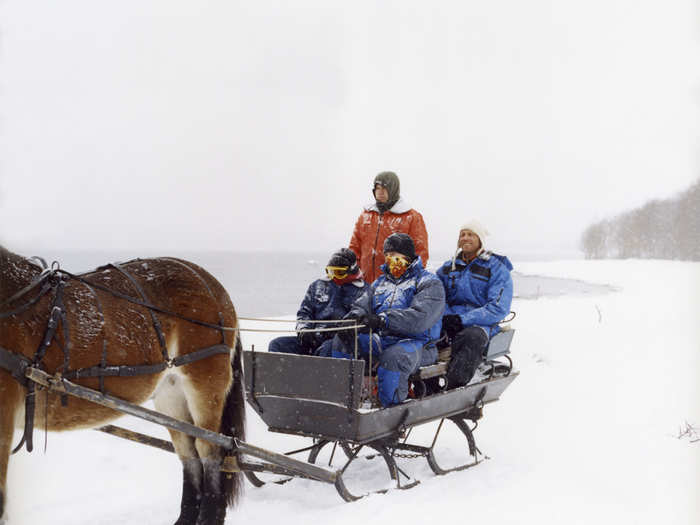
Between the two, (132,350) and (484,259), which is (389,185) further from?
(132,350)

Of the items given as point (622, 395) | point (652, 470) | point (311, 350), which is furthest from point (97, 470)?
point (622, 395)

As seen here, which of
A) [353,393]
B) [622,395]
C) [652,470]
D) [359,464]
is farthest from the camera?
[622,395]

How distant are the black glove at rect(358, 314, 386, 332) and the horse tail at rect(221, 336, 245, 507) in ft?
2.84

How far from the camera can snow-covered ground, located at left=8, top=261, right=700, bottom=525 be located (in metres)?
3.82

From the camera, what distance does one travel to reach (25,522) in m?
3.65

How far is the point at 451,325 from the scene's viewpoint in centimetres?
515

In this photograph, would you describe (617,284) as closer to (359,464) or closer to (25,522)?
(359,464)

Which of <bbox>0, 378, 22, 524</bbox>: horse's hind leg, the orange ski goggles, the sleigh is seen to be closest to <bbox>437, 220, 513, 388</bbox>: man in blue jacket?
the sleigh

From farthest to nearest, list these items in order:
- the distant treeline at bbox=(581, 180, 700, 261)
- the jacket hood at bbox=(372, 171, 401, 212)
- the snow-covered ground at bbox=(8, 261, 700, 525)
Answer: the distant treeline at bbox=(581, 180, 700, 261) → the jacket hood at bbox=(372, 171, 401, 212) → the snow-covered ground at bbox=(8, 261, 700, 525)

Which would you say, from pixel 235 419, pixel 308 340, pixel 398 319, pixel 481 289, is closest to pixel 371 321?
pixel 398 319

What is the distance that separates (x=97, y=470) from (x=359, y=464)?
6.98 feet

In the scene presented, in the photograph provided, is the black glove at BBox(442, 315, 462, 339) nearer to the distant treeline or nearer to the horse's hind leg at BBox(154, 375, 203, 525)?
the horse's hind leg at BBox(154, 375, 203, 525)

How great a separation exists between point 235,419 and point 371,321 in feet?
3.66

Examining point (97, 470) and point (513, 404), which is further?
point (513, 404)
